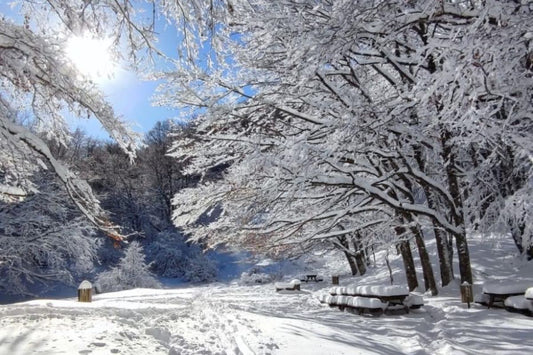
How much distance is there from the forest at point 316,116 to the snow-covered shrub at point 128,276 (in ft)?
25.9

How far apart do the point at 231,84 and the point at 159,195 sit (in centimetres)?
3766

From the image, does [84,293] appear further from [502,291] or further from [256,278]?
[256,278]

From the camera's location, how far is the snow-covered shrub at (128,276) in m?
29.7

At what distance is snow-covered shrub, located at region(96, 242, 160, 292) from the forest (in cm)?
790

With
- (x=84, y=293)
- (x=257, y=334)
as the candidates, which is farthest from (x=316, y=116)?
(x=84, y=293)

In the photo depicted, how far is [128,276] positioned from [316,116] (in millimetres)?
23450

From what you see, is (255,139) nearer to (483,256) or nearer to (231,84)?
(231,84)

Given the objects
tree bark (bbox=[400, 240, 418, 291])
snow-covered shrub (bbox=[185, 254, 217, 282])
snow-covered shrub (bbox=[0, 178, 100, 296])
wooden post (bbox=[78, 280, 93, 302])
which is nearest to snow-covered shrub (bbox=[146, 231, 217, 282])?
snow-covered shrub (bbox=[185, 254, 217, 282])

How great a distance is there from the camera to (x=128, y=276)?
30.4 metres

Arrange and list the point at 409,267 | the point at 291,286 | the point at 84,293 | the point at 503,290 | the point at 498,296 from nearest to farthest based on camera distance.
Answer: the point at 503,290 → the point at 498,296 → the point at 409,267 → the point at 84,293 → the point at 291,286

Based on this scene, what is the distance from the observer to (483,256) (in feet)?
57.3

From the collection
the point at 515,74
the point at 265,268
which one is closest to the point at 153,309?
the point at 515,74

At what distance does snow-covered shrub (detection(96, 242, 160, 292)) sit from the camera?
29.7m

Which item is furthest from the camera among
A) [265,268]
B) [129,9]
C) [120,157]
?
[120,157]
